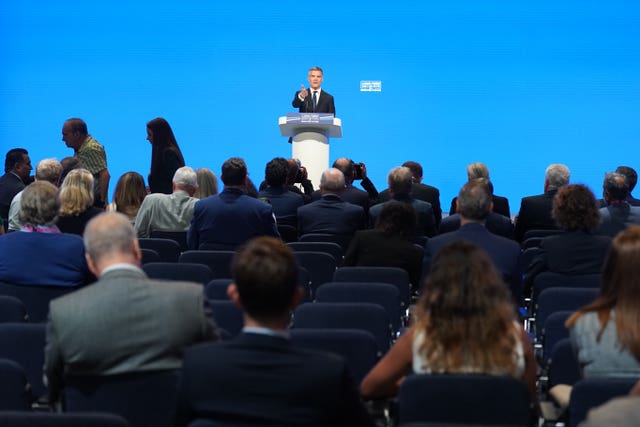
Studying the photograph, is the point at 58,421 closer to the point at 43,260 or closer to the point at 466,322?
the point at 466,322

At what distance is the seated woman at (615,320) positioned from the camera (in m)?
2.85

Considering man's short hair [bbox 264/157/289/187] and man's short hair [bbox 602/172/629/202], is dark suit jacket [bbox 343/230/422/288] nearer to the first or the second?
man's short hair [bbox 602/172/629/202]

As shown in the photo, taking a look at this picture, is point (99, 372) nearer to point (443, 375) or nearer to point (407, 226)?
point (443, 375)

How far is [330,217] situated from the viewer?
6.79m

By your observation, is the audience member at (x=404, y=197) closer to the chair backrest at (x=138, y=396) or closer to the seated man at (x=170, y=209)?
the seated man at (x=170, y=209)

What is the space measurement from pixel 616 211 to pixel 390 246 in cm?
170

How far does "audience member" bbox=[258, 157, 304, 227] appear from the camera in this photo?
741 centimetres

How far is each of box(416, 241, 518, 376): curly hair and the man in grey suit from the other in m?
0.67

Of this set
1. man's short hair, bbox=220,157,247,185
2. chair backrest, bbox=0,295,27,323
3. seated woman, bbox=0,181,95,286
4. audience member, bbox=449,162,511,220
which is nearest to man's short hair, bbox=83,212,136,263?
chair backrest, bbox=0,295,27,323

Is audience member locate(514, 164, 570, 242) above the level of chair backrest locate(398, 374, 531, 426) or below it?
above

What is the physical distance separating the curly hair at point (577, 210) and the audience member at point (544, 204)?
2133 millimetres

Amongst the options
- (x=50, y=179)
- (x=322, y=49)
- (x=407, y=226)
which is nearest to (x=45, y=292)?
(x=407, y=226)

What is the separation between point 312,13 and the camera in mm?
13680

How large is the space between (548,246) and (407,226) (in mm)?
847
